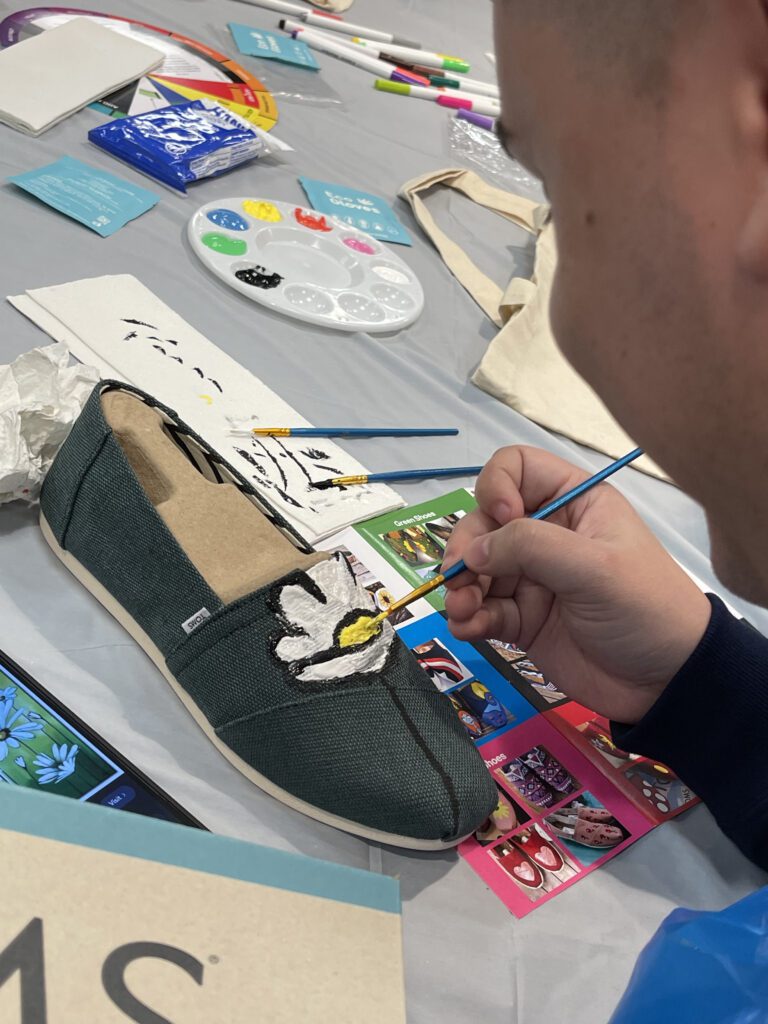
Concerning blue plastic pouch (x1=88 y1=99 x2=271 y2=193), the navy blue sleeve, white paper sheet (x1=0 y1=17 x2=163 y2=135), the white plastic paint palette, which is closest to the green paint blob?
the white plastic paint palette

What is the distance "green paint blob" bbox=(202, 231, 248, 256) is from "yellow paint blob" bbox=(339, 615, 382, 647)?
1.88 ft

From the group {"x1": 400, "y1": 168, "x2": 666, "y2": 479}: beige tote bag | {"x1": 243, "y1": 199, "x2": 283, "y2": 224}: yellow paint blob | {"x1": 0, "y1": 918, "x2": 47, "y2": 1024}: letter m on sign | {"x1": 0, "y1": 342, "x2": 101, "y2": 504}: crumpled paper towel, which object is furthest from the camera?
{"x1": 243, "y1": 199, "x2": 283, "y2": 224}: yellow paint blob

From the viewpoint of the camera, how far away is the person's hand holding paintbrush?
0.64 meters

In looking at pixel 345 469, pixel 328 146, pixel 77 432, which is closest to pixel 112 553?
pixel 77 432

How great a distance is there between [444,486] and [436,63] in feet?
3.93

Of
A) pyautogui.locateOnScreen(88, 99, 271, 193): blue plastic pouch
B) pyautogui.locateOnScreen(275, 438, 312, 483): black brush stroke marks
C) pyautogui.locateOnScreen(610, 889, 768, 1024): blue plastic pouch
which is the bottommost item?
pyautogui.locateOnScreen(275, 438, 312, 483): black brush stroke marks

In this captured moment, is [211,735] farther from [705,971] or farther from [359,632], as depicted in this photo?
[705,971]

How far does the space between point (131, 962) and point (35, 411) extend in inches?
17.4

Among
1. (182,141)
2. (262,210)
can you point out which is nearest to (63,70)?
(182,141)

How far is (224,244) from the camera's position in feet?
3.39

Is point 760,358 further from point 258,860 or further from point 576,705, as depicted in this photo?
point 576,705

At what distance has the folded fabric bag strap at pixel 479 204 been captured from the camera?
1.15 metres

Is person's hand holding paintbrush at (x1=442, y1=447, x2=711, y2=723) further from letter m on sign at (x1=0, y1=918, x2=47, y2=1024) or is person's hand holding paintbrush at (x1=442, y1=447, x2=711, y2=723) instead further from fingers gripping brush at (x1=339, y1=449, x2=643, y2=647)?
letter m on sign at (x1=0, y1=918, x2=47, y2=1024)

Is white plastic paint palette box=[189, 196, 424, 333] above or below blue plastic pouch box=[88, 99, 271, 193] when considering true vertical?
below
